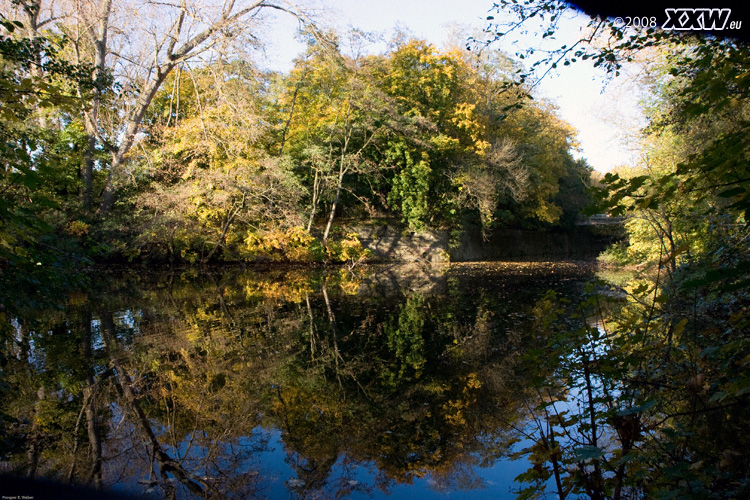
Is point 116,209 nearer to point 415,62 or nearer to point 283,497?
point 415,62

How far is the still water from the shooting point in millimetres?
3350

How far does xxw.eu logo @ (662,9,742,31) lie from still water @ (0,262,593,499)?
1779 mm

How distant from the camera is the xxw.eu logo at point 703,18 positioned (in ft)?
7.13

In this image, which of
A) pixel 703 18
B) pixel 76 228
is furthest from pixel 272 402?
pixel 76 228

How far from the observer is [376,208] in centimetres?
2644

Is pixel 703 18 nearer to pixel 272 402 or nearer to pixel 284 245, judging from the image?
pixel 272 402

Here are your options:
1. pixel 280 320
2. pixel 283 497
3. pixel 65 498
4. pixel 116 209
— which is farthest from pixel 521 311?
pixel 116 209

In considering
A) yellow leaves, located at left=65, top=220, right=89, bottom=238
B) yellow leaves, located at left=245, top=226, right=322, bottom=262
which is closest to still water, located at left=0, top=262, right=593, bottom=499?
yellow leaves, located at left=65, top=220, right=89, bottom=238

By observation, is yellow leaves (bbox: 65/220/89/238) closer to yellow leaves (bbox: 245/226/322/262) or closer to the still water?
yellow leaves (bbox: 245/226/322/262)

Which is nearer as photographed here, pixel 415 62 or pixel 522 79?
pixel 522 79

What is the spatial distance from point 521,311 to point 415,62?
1901 cm

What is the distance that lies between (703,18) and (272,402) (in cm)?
425

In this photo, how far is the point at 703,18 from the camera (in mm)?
2309

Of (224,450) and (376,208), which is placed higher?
(376,208)
